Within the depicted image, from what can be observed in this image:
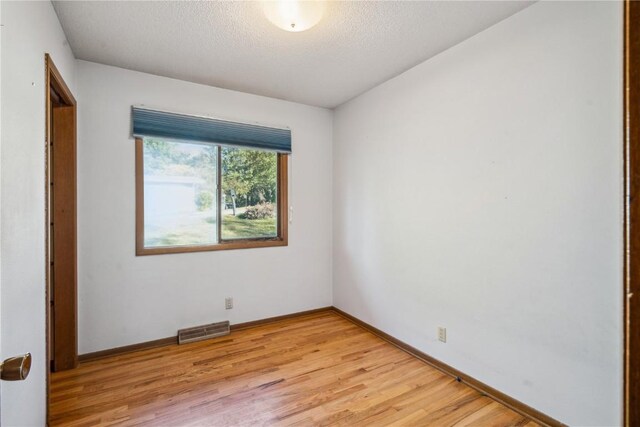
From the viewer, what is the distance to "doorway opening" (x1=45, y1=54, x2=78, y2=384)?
2.36 meters

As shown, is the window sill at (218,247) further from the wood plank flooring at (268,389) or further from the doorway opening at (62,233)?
the wood plank flooring at (268,389)

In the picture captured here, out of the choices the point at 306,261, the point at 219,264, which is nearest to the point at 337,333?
the point at 306,261

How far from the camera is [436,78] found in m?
2.49

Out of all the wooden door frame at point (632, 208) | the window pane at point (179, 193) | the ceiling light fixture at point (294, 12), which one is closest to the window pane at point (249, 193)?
the window pane at point (179, 193)

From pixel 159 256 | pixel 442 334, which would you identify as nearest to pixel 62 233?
pixel 159 256

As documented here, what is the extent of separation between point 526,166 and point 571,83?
1.64 ft

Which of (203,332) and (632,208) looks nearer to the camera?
(632,208)

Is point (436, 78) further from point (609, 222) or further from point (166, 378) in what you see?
point (166, 378)

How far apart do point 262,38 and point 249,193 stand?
1.67 m

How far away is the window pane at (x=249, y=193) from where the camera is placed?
3.31m

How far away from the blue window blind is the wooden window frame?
0.15 metres

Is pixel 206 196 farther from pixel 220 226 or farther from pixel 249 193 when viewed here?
pixel 249 193

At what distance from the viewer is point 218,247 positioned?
3.18 meters

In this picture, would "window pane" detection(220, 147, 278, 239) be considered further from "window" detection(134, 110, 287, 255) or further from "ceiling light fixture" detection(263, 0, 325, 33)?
"ceiling light fixture" detection(263, 0, 325, 33)
